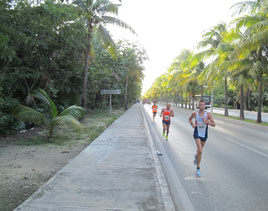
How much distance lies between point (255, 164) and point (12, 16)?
8.73 meters

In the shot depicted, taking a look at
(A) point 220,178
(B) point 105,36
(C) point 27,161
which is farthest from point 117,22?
(A) point 220,178

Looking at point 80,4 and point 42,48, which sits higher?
point 80,4

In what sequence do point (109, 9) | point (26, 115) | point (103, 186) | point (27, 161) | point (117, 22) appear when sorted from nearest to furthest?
point (103, 186), point (27, 161), point (26, 115), point (109, 9), point (117, 22)

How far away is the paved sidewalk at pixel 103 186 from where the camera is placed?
3.85 metres

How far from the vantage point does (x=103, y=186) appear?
4.69 m

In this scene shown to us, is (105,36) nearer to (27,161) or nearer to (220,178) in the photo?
(27,161)

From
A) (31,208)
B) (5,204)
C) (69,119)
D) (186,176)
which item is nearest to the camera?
(31,208)

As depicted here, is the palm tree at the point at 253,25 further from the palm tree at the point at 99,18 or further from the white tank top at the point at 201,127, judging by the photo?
the white tank top at the point at 201,127

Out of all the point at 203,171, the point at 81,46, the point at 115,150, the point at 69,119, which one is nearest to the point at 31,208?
the point at 203,171

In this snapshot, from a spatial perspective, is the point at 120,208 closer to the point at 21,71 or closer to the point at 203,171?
the point at 203,171

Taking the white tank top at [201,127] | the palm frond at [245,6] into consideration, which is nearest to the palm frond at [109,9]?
the palm frond at [245,6]

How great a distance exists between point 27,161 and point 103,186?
3059mm

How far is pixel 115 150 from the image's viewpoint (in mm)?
8195

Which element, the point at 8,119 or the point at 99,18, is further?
the point at 99,18
